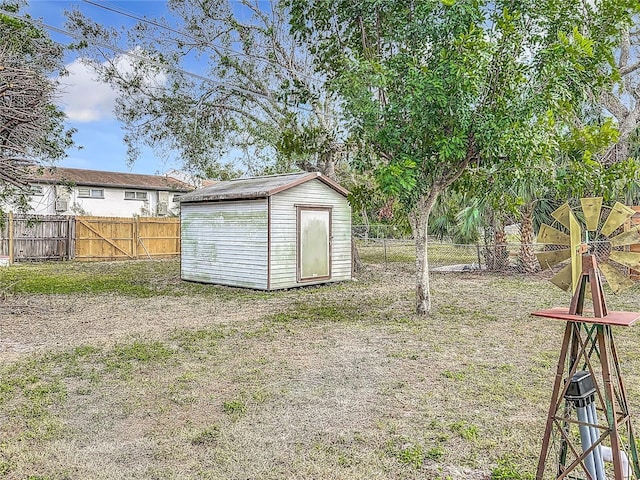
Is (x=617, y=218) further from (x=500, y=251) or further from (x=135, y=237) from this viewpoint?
(x=135, y=237)

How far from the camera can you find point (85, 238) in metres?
16.9

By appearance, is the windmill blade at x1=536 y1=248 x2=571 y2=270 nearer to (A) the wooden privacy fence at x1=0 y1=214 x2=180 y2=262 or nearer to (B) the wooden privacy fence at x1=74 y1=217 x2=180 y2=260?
(A) the wooden privacy fence at x1=0 y1=214 x2=180 y2=262

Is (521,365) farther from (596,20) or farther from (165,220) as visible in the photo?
(165,220)

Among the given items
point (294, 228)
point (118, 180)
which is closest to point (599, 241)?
point (294, 228)

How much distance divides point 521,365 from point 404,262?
1148 cm

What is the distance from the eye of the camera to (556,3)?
233 inches

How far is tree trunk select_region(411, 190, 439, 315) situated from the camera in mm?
6977

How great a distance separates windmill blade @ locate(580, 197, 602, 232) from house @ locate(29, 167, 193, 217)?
2024 centimetres

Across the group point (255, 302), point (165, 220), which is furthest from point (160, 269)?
point (255, 302)

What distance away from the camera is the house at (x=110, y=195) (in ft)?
70.8

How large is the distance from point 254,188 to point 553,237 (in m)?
8.02

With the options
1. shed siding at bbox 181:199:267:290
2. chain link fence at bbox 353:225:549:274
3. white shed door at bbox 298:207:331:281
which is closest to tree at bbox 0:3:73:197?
shed siding at bbox 181:199:267:290

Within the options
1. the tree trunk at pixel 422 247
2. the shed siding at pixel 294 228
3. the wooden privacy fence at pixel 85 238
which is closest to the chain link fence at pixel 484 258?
the shed siding at pixel 294 228

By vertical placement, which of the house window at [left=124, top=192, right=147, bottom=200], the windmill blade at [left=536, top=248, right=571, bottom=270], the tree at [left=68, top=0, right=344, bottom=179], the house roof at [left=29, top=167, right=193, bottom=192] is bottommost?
the windmill blade at [left=536, top=248, right=571, bottom=270]
